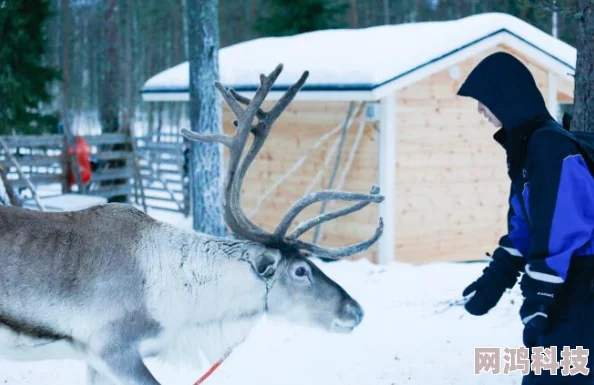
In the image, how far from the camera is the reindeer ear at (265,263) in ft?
13.3

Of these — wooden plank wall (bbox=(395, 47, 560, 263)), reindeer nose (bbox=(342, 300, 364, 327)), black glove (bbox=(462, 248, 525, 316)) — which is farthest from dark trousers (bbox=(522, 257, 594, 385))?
wooden plank wall (bbox=(395, 47, 560, 263))

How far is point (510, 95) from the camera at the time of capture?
3.44m

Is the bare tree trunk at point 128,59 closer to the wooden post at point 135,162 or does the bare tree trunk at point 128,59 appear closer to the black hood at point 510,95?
the wooden post at point 135,162

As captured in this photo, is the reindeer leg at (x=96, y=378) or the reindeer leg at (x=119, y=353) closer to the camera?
the reindeer leg at (x=119, y=353)

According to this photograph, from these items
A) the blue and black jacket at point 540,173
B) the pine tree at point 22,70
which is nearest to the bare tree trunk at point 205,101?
the blue and black jacket at point 540,173

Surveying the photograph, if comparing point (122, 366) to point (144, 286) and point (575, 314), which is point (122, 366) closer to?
point (144, 286)

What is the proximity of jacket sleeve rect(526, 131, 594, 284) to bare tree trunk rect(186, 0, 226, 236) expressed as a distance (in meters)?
6.16

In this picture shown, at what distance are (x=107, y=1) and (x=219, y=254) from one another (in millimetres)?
13271

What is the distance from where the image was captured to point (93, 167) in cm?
1666

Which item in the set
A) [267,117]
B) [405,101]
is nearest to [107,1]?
[405,101]

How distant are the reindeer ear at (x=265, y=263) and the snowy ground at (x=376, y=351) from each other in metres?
0.45

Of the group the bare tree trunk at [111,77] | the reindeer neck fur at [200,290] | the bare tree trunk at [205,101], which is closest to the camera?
the reindeer neck fur at [200,290]

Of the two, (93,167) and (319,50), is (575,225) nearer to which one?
(319,50)

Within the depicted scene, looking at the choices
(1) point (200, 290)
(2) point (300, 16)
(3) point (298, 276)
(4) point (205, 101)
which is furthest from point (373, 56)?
(2) point (300, 16)
